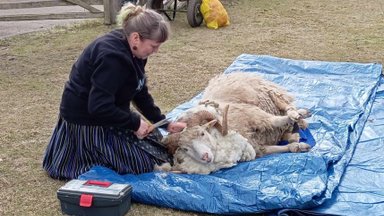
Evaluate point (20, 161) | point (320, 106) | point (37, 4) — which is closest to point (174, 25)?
point (37, 4)

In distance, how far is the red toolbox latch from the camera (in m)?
3.42

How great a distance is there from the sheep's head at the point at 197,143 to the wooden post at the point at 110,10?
20.1 feet

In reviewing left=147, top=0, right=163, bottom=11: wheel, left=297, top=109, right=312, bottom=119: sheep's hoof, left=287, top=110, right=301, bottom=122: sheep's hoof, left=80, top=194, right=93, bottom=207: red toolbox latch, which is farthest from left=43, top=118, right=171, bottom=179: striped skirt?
left=147, top=0, right=163, bottom=11: wheel

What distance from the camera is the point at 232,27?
9.79 meters

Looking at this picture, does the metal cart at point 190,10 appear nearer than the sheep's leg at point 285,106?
No

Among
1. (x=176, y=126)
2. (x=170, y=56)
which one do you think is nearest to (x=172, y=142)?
(x=176, y=126)

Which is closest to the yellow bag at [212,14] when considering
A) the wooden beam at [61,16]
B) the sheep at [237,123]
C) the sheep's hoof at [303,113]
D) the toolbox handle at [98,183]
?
the wooden beam at [61,16]

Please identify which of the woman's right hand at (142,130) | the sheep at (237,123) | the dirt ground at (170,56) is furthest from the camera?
the dirt ground at (170,56)

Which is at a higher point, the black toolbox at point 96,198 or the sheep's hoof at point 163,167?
the black toolbox at point 96,198

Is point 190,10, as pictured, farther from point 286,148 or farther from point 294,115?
point 286,148

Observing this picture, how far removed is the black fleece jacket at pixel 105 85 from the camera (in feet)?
11.7

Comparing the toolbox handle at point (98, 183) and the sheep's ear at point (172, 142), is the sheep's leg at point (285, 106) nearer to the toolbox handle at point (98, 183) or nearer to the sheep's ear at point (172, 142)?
the sheep's ear at point (172, 142)

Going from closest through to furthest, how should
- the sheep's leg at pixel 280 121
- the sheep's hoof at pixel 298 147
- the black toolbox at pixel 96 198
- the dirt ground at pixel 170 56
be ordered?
the black toolbox at pixel 96 198, the dirt ground at pixel 170 56, the sheep's hoof at pixel 298 147, the sheep's leg at pixel 280 121

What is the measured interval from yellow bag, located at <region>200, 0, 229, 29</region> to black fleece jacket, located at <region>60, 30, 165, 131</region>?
581cm
